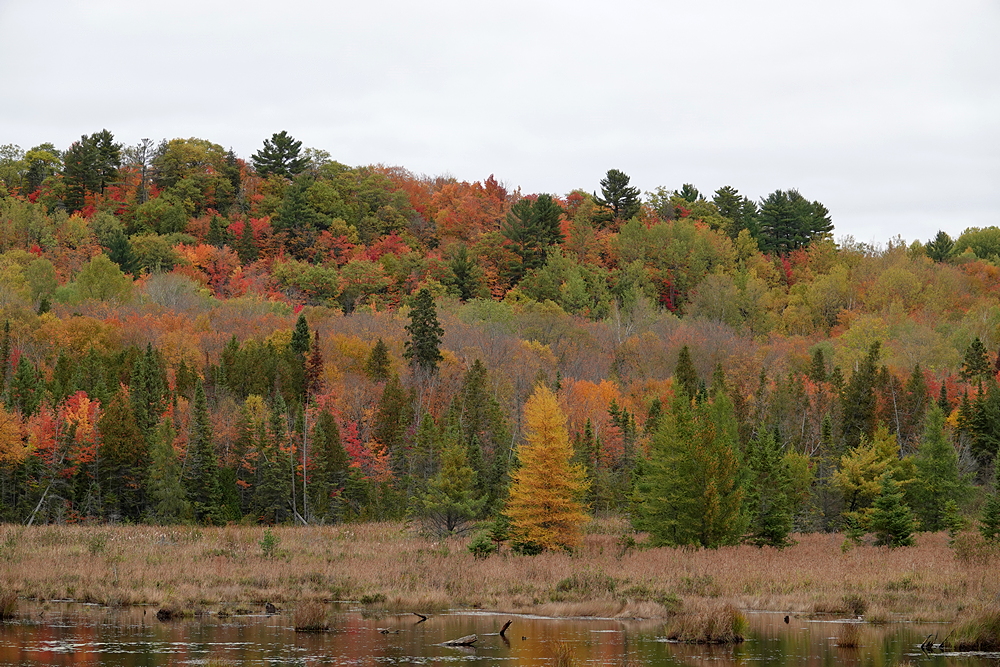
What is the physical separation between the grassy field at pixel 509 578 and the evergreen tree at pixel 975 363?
45.8 m

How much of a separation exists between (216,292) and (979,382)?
84.5m

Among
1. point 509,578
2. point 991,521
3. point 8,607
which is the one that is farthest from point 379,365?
point 8,607

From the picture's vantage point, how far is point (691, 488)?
5181 centimetres

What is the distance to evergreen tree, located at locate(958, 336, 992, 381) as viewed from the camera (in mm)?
92750

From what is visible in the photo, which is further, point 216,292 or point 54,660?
point 216,292

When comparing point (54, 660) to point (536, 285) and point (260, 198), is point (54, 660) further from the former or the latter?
point (260, 198)

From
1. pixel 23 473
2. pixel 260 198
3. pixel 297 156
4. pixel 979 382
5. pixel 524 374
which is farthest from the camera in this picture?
pixel 297 156

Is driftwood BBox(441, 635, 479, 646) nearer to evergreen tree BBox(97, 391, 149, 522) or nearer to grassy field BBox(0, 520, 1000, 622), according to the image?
grassy field BBox(0, 520, 1000, 622)

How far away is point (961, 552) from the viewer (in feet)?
150

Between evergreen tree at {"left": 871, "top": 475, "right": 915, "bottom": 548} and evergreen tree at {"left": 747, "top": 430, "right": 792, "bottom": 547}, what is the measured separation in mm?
4137

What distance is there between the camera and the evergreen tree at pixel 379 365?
93000 millimetres

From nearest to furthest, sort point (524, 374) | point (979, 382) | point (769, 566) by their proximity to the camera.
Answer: point (769, 566) → point (979, 382) → point (524, 374)

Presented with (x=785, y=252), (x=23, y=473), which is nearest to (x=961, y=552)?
(x=23, y=473)

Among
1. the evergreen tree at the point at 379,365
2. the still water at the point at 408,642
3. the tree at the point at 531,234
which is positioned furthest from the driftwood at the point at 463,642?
the tree at the point at 531,234
